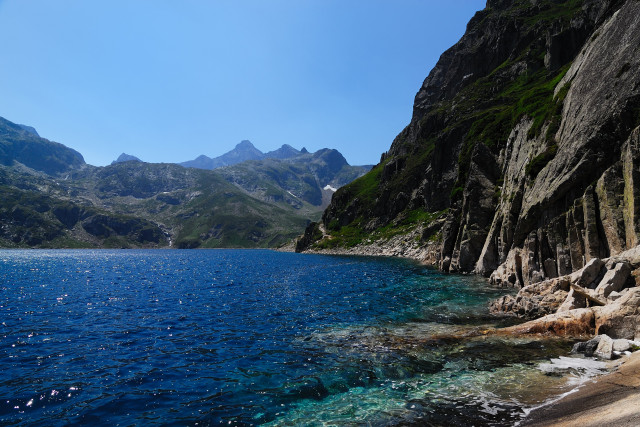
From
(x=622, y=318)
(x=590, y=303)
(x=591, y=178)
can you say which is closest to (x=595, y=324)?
(x=622, y=318)

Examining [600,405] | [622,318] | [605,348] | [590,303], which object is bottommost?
[600,405]

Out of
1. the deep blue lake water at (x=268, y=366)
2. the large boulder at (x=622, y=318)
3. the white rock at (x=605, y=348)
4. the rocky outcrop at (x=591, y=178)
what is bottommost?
the deep blue lake water at (x=268, y=366)

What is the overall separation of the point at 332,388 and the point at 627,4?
199 feet

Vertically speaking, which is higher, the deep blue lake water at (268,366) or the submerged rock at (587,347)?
the submerged rock at (587,347)

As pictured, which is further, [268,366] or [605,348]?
[268,366]

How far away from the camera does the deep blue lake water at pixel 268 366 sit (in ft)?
47.5

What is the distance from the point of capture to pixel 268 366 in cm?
2012

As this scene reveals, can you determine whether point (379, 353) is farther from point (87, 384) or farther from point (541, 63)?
point (541, 63)

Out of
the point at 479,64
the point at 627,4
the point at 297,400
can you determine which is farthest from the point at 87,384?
the point at 479,64

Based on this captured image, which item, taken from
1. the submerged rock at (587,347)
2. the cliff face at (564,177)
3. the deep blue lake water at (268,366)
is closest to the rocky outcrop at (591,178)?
the cliff face at (564,177)

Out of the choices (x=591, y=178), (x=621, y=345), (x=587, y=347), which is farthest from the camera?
(x=591, y=178)

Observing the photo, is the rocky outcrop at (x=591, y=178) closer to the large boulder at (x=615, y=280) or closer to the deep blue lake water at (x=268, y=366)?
Answer: the large boulder at (x=615, y=280)

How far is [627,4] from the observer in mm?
45375

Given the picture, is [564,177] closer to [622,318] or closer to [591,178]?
[591,178]
